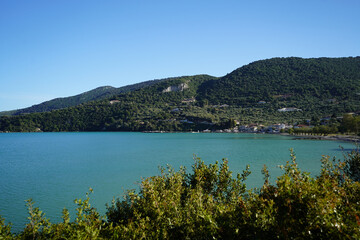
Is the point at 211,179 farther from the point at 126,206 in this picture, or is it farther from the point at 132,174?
the point at 132,174

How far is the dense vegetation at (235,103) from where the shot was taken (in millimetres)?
114812

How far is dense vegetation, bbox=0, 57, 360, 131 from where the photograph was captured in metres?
115

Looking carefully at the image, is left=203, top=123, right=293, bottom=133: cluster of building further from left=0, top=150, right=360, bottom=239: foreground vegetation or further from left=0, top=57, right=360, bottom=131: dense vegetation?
left=0, top=150, right=360, bottom=239: foreground vegetation

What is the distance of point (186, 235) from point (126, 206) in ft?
11.2

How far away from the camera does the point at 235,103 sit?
5497 inches

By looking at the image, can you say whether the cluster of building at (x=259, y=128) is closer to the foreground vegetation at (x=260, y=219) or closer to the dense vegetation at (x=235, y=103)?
the dense vegetation at (x=235, y=103)

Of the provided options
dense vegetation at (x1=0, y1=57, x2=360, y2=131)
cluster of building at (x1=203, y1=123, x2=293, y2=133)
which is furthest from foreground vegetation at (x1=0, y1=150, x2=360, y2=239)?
dense vegetation at (x1=0, y1=57, x2=360, y2=131)

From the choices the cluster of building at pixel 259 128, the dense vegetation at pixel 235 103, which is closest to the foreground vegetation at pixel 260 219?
the cluster of building at pixel 259 128

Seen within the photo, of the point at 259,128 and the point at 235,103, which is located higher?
the point at 235,103

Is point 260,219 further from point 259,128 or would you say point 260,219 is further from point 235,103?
point 235,103

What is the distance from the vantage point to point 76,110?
149 metres

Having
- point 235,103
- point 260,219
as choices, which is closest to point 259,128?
point 235,103

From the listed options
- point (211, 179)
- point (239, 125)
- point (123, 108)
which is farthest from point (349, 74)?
point (211, 179)

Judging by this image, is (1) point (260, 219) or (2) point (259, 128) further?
(2) point (259, 128)
